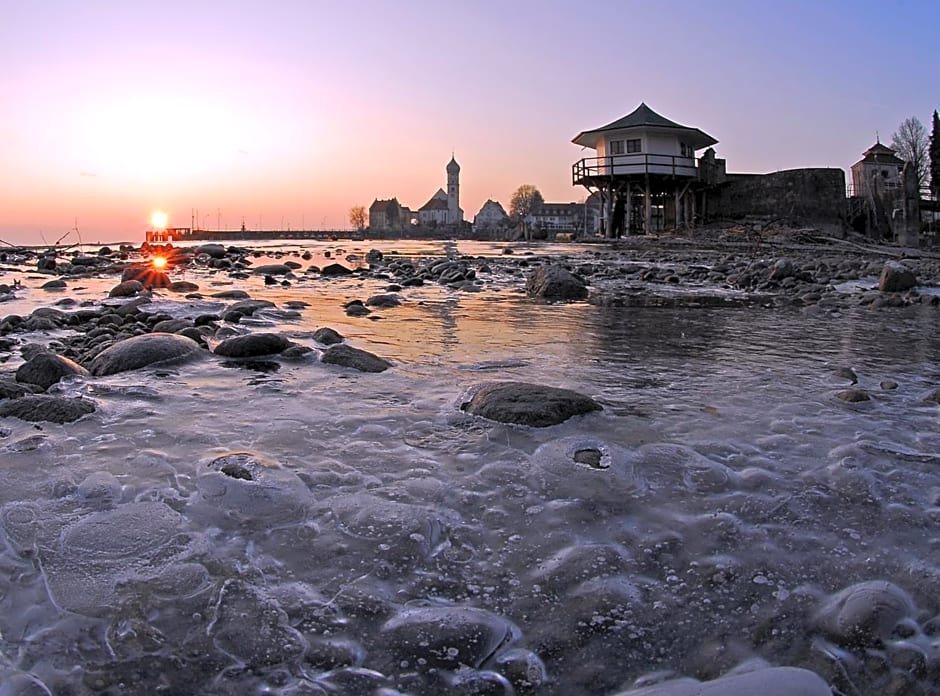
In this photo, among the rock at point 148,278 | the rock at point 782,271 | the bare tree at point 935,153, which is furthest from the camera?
the bare tree at point 935,153

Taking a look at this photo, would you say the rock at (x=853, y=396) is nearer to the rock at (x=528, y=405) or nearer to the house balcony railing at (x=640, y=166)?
the rock at (x=528, y=405)

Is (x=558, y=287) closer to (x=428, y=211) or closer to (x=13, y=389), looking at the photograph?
(x=13, y=389)

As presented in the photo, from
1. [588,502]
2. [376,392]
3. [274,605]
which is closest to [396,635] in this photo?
[274,605]

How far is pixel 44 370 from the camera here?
4574 millimetres

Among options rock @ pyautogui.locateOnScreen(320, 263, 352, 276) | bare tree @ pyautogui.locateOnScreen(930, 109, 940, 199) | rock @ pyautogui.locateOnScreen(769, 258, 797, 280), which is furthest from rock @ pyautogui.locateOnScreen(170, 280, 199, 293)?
bare tree @ pyautogui.locateOnScreen(930, 109, 940, 199)

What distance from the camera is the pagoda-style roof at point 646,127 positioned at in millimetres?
35688

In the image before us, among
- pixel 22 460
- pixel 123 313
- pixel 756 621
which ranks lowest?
pixel 756 621

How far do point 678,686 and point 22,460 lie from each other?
9.35ft

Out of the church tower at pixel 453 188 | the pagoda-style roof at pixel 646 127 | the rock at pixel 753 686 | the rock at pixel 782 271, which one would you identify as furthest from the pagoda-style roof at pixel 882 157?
the church tower at pixel 453 188

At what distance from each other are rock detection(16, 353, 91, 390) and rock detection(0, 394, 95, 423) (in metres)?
0.53

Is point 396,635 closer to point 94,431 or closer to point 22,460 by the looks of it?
point 22,460

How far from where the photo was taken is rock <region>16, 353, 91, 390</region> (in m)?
4.51

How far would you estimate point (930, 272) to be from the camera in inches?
566

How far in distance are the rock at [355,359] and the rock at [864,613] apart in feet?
12.1
